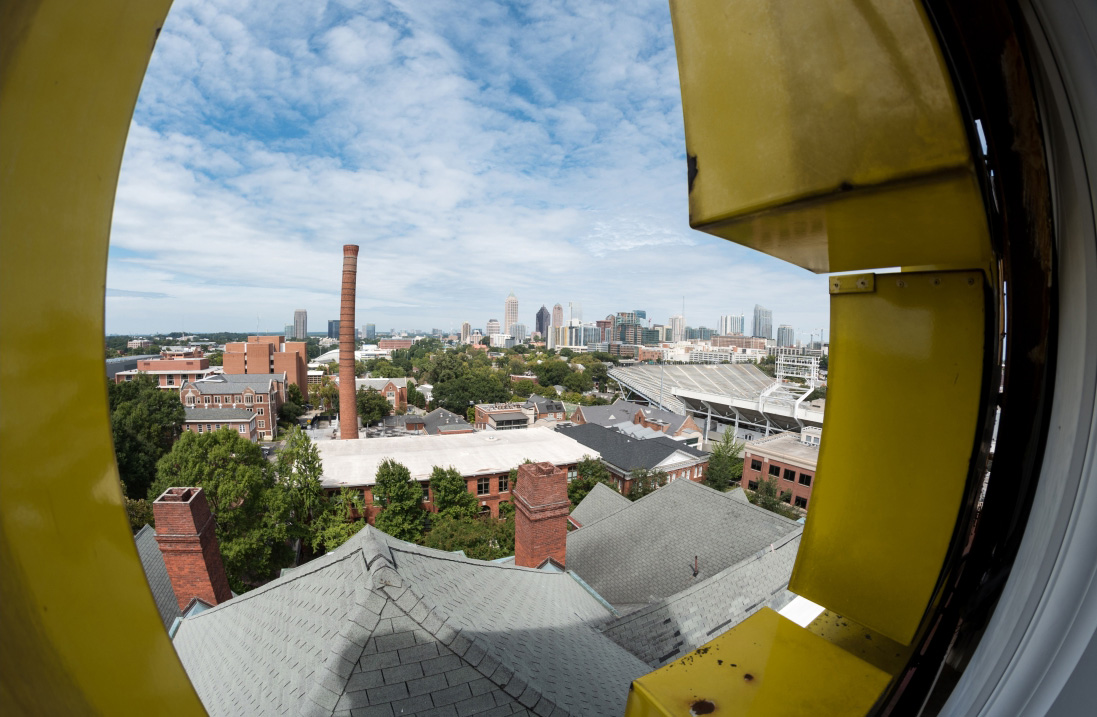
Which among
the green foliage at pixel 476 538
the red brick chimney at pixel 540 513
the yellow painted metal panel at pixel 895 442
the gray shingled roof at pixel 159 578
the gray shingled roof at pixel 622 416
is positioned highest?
→ the yellow painted metal panel at pixel 895 442

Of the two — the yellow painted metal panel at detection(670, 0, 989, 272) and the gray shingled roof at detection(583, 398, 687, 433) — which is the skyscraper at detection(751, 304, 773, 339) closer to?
the gray shingled roof at detection(583, 398, 687, 433)

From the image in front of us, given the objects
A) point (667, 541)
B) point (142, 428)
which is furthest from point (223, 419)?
point (667, 541)

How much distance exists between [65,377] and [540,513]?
25.5 ft

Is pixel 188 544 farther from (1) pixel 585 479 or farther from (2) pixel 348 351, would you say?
(2) pixel 348 351

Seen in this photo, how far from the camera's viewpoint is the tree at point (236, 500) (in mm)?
12914

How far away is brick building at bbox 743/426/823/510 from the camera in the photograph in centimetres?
2094

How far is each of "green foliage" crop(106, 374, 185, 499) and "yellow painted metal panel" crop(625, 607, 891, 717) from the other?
25.6m

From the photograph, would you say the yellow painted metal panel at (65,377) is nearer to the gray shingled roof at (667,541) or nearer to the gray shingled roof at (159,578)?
the gray shingled roof at (667,541)

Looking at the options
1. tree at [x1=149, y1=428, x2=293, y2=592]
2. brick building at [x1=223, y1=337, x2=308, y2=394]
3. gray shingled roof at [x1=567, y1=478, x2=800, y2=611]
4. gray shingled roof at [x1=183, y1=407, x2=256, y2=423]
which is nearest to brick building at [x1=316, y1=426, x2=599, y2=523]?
tree at [x1=149, y1=428, x2=293, y2=592]

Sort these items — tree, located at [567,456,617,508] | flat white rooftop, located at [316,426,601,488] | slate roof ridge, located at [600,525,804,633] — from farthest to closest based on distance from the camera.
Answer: tree, located at [567,456,617,508], flat white rooftop, located at [316,426,601,488], slate roof ridge, located at [600,525,804,633]

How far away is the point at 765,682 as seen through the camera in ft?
3.58

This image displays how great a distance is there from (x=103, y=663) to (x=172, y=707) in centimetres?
15

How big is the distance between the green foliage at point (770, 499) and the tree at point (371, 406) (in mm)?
29826

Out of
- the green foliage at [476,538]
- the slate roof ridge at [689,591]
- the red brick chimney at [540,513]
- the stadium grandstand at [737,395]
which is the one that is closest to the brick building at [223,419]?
the green foliage at [476,538]
